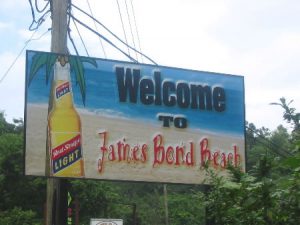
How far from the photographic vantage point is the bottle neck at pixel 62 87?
1091 cm

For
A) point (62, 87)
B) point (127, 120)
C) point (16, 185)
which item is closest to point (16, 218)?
point (16, 185)

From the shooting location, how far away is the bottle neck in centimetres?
1091

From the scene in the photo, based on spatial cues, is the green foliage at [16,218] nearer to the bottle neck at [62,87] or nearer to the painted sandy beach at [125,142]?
the painted sandy beach at [125,142]

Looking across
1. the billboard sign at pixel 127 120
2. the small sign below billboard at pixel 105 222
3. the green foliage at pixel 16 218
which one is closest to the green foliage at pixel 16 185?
the green foliage at pixel 16 218

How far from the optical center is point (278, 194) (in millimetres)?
3457

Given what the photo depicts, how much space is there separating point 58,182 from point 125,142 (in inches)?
57.3

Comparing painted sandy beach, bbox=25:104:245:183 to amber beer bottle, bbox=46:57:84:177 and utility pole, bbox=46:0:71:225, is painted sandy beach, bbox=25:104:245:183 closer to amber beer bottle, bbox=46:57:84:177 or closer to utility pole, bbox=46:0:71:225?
amber beer bottle, bbox=46:57:84:177

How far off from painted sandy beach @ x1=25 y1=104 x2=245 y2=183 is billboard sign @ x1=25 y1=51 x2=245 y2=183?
2cm

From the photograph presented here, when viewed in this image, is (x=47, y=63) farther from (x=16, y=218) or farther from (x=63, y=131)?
(x=16, y=218)

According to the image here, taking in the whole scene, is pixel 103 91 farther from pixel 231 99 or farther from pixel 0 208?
pixel 0 208

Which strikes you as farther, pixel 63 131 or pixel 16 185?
pixel 16 185

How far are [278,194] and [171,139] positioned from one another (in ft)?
26.8

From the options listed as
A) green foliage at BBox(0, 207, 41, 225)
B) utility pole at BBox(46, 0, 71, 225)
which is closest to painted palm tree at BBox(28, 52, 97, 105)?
utility pole at BBox(46, 0, 71, 225)

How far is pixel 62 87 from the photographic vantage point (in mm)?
10992
